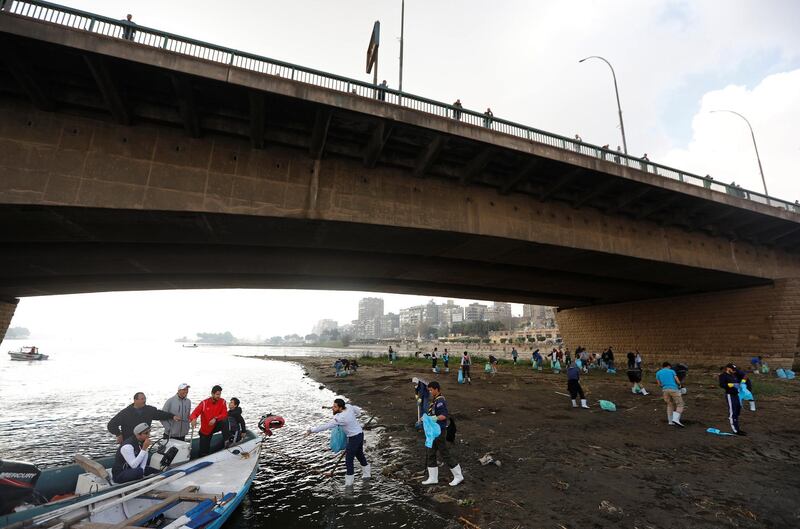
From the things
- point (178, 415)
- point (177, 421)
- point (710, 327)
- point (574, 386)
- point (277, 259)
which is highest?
point (277, 259)

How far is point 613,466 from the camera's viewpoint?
7.27m

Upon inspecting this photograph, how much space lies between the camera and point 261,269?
61.3ft

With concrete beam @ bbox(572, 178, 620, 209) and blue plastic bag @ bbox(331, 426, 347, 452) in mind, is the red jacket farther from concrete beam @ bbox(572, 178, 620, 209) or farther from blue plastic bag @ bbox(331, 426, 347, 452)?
concrete beam @ bbox(572, 178, 620, 209)

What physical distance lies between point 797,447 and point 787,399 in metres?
8.25

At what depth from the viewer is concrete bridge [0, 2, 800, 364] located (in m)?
9.17

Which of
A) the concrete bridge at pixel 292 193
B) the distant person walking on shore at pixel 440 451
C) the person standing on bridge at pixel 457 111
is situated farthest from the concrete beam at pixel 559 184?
the distant person walking on shore at pixel 440 451

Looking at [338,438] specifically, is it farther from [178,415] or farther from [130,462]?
[178,415]

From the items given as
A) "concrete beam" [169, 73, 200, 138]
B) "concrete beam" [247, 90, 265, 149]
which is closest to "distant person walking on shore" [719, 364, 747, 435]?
"concrete beam" [247, 90, 265, 149]

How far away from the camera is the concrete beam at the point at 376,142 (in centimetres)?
1097

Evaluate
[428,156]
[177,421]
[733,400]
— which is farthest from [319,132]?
[733,400]

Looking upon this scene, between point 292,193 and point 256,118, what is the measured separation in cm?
245

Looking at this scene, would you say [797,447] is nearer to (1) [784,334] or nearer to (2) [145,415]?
(2) [145,415]

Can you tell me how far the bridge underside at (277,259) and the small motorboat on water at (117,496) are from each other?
6905 millimetres

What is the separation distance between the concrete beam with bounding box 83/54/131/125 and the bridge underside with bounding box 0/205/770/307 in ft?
9.04
